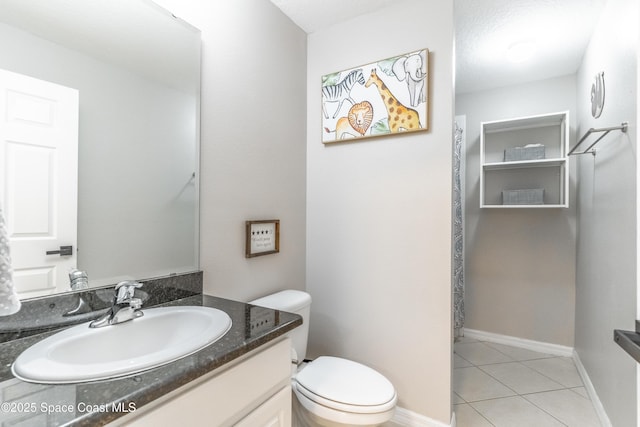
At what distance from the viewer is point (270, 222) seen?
1678 mm

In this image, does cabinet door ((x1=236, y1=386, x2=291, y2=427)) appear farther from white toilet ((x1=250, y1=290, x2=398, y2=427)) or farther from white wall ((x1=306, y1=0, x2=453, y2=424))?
white wall ((x1=306, y1=0, x2=453, y2=424))

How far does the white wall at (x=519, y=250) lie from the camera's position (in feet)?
8.39

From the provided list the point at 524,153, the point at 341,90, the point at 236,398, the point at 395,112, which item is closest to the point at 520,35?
the point at 524,153

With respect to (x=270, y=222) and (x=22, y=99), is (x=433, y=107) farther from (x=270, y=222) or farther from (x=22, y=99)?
(x=22, y=99)

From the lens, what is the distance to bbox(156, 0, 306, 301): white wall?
1.37 m

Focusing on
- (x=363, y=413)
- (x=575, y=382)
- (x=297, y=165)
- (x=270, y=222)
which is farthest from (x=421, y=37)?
(x=575, y=382)

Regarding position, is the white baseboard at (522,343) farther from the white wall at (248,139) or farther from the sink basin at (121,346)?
the sink basin at (121,346)

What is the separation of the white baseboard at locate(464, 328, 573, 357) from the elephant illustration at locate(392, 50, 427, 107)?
7.81ft

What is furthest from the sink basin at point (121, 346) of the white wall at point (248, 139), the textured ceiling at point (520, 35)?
the textured ceiling at point (520, 35)

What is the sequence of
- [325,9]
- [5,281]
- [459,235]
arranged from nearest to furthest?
[5,281] < [325,9] < [459,235]

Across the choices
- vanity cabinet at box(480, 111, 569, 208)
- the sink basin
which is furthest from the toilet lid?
vanity cabinet at box(480, 111, 569, 208)

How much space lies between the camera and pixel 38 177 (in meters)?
0.88

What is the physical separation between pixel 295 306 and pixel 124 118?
1.10 m

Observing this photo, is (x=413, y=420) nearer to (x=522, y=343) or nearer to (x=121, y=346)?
(x=121, y=346)
